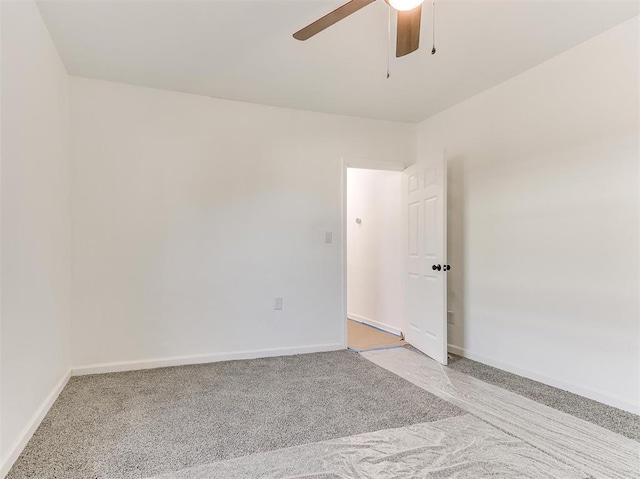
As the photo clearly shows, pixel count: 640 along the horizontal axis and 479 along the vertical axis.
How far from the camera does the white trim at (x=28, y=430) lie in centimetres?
164

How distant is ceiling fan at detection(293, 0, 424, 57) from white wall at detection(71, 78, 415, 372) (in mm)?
1790

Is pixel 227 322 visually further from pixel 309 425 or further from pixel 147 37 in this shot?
pixel 147 37

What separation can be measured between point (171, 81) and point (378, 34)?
172cm

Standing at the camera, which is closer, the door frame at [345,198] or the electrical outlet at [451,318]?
the electrical outlet at [451,318]

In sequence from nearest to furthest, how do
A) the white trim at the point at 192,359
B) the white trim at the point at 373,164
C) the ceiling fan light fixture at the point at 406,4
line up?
the ceiling fan light fixture at the point at 406,4 < the white trim at the point at 192,359 < the white trim at the point at 373,164

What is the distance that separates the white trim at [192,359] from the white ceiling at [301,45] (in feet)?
7.56

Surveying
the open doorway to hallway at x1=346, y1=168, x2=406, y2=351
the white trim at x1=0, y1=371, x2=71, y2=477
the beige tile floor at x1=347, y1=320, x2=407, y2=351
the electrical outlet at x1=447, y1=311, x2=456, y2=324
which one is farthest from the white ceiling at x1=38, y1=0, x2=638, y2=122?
the beige tile floor at x1=347, y1=320, x2=407, y2=351

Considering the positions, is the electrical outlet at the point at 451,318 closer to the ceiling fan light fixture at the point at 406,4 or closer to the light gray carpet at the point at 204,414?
the light gray carpet at the point at 204,414

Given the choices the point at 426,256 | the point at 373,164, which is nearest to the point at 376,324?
the point at 426,256

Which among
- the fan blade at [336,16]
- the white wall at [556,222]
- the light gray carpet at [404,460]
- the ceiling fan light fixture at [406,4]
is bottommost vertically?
the light gray carpet at [404,460]

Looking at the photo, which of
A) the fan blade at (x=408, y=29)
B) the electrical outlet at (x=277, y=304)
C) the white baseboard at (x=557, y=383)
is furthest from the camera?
the electrical outlet at (x=277, y=304)

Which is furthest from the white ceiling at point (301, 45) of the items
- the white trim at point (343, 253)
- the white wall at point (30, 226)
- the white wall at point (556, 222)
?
the white trim at point (343, 253)

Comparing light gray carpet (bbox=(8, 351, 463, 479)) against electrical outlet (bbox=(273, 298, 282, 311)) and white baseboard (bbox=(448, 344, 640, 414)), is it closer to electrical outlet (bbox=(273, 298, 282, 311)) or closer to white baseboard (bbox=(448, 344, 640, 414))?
electrical outlet (bbox=(273, 298, 282, 311))

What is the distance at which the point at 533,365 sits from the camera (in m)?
2.80
